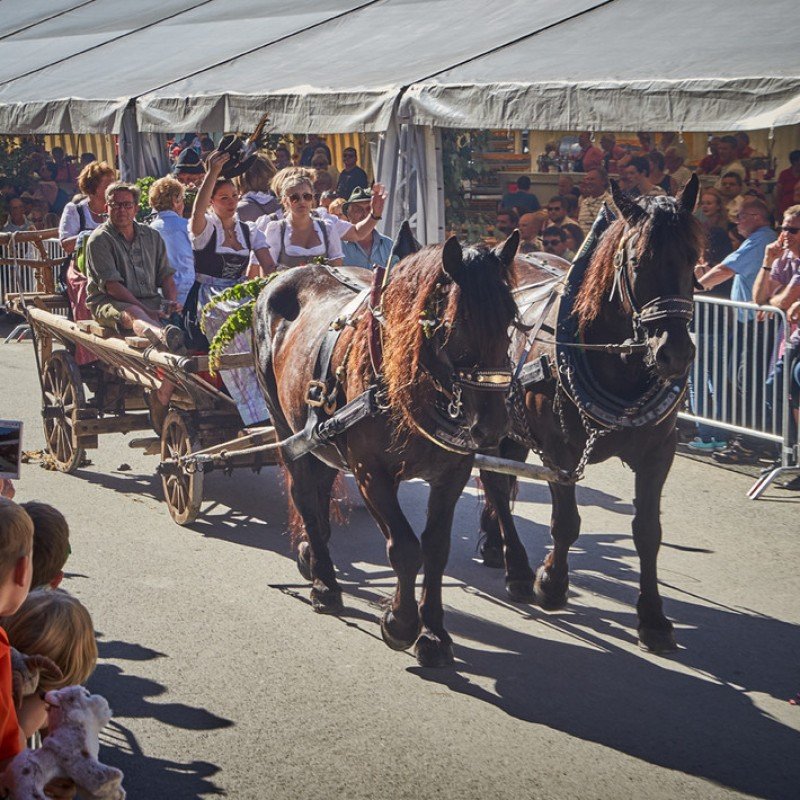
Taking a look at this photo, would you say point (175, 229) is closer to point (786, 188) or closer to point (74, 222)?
point (74, 222)

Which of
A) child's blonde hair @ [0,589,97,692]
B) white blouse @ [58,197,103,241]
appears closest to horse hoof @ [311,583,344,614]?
child's blonde hair @ [0,589,97,692]

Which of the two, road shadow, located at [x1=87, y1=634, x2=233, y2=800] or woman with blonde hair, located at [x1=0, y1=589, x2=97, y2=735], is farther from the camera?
road shadow, located at [x1=87, y1=634, x2=233, y2=800]

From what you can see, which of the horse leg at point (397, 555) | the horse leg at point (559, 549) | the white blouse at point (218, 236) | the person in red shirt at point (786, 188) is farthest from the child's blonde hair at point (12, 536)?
the person in red shirt at point (786, 188)

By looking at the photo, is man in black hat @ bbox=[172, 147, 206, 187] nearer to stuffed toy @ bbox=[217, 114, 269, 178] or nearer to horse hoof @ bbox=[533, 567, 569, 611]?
stuffed toy @ bbox=[217, 114, 269, 178]

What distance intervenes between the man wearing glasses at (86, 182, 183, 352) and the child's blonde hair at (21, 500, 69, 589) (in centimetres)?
466

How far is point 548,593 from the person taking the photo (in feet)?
20.5

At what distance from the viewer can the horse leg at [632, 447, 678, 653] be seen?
5.67m

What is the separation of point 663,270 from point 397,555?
1632 millimetres

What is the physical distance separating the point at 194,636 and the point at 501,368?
2.02m

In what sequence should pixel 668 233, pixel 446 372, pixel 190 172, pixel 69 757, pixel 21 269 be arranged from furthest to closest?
1. pixel 21 269
2. pixel 190 172
3. pixel 668 233
4. pixel 446 372
5. pixel 69 757

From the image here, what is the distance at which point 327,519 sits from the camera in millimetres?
6645

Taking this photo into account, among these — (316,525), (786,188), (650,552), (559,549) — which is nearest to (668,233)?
(650,552)

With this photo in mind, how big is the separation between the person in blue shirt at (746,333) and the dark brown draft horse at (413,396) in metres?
3.56

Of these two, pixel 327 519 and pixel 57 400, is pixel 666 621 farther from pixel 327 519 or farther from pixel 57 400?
pixel 57 400
